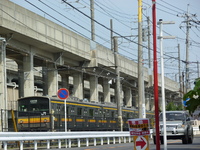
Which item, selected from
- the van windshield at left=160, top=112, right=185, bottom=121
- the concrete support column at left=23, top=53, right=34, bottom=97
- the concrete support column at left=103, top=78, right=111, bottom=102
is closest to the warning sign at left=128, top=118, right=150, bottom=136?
the van windshield at left=160, top=112, right=185, bottom=121

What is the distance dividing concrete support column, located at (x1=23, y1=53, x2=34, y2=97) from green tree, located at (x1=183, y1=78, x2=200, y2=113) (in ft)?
99.1

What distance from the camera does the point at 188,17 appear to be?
58.0 meters

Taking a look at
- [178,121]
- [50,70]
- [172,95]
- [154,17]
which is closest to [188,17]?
[50,70]

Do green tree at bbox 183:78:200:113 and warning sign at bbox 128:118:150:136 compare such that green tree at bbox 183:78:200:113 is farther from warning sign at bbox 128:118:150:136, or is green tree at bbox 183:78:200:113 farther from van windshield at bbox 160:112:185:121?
van windshield at bbox 160:112:185:121

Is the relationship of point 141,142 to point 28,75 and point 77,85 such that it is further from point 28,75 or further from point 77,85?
point 77,85

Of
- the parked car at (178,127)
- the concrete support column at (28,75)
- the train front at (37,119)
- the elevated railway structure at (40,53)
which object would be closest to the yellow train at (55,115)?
the train front at (37,119)

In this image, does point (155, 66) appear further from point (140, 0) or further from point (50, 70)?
point (50, 70)

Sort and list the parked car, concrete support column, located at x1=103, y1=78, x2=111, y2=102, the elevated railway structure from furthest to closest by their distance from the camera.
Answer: concrete support column, located at x1=103, y1=78, x2=111, y2=102, the elevated railway structure, the parked car

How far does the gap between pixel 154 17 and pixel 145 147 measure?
4.21 metres


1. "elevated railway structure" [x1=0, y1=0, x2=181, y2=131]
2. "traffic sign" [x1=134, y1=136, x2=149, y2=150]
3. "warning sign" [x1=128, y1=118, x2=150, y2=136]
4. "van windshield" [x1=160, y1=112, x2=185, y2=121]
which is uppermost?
"elevated railway structure" [x1=0, y1=0, x2=181, y2=131]

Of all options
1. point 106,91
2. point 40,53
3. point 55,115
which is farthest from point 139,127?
point 106,91

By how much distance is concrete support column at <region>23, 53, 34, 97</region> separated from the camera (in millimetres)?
45625

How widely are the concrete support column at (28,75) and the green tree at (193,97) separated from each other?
3022cm

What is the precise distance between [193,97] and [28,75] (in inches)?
1200
